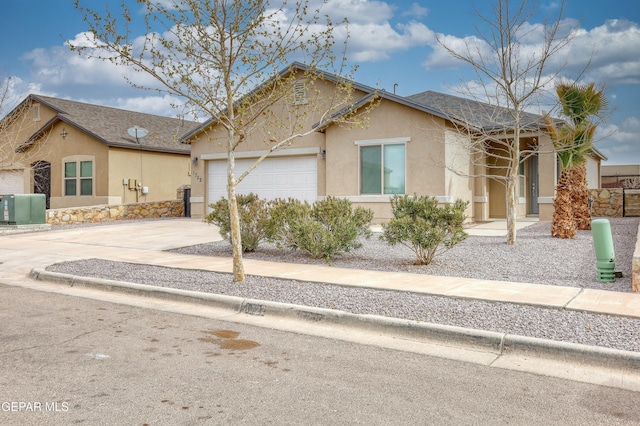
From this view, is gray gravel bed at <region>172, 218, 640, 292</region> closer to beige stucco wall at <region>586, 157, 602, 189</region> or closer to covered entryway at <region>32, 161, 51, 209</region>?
beige stucco wall at <region>586, 157, 602, 189</region>

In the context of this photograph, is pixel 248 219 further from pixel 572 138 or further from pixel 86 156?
pixel 86 156

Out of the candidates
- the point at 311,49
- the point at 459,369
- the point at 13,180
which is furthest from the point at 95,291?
the point at 13,180

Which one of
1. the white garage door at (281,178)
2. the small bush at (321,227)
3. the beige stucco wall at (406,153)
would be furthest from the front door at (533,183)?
the small bush at (321,227)

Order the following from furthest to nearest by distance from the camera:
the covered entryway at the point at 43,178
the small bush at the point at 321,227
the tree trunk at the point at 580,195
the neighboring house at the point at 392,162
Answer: the covered entryway at the point at 43,178 < the neighboring house at the point at 392,162 < the tree trunk at the point at 580,195 < the small bush at the point at 321,227

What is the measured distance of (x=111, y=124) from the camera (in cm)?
2648

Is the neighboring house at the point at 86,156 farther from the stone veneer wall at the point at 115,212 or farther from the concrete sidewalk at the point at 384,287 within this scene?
the concrete sidewalk at the point at 384,287

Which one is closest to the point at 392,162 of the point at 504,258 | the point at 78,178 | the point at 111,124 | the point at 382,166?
the point at 382,166

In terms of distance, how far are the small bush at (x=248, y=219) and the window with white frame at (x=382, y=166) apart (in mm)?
6900

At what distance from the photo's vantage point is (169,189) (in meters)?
27.3

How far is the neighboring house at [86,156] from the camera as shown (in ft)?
81.0

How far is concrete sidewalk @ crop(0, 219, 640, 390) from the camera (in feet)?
17.1

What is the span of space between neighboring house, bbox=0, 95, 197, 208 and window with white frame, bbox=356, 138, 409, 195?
1008 cm

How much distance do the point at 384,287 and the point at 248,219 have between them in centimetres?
458

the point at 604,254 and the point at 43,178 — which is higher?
the point at 43,178
